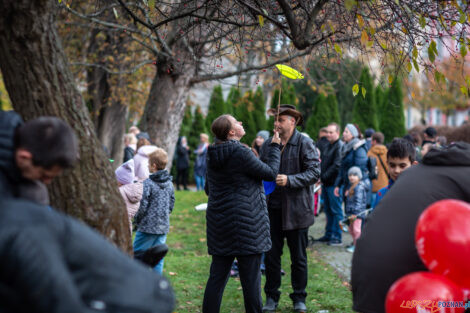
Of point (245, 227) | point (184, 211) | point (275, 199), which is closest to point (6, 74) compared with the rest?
point (245, 227)

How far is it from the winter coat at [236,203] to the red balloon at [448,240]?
1.99 meters

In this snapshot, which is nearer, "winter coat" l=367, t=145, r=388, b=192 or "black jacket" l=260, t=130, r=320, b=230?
"black jacket" l=260, t=130, r=320, b=230

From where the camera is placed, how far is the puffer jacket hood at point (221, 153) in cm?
438

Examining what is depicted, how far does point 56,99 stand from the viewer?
114 inches

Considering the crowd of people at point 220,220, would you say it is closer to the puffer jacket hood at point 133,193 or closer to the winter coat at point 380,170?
the puffer jacket hood at point 133,193

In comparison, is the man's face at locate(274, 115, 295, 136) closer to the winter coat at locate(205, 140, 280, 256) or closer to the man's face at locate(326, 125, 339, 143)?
the winter coat at locate(205, 140, 280, 256)

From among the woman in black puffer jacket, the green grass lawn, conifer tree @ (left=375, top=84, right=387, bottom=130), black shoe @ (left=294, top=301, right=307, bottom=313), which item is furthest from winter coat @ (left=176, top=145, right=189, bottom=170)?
the woman in black puffer jacket

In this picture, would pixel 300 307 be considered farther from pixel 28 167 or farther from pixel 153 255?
pixel 28 167

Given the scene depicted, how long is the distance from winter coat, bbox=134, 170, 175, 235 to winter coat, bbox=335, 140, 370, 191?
413 cm

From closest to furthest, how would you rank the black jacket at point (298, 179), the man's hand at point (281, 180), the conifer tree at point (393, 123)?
1. the man's hand at point (281, 180)
2. the black jacket at point (298, 179)
3. the conifer tree at point (393, 123)

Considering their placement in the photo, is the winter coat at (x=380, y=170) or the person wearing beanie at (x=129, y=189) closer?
the person wearing beanie at (x=129, y=189)

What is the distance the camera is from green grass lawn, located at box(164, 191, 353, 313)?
5555mm

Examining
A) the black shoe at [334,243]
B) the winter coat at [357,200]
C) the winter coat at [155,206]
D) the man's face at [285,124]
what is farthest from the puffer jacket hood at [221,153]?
the black shoe at [334,243]

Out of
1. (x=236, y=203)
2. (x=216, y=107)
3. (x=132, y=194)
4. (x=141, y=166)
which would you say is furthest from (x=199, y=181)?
(x=236, y=203)
